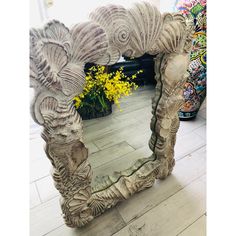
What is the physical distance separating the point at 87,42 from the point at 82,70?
0.22ft

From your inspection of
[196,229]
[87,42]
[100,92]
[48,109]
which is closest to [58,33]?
[87,42]

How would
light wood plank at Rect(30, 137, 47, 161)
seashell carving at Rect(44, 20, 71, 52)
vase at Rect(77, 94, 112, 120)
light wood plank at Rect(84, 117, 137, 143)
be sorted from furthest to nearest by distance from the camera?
1. vase at Rect(77, 94, 112, 120)
2. light wood plank at Rect(84, 117, 137, 143)
3. light wood plank at Rect(30, 137, 47, 161)
4. seashell carving at Rect(44, 20, 71, 52)

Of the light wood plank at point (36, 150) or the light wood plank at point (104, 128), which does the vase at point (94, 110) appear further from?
the light wood plank at point (36, 150)

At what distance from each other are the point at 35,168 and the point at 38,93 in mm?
645

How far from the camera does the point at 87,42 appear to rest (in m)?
0.46

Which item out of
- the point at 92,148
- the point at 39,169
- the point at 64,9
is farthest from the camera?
the point at 64,9

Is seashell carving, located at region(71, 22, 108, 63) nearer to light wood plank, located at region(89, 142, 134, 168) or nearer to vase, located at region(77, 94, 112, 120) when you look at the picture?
light wood plank, located at region(89, 142, 134, 168)

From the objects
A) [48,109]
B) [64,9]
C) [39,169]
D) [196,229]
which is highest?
[64,9]

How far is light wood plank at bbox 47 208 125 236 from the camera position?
69cm

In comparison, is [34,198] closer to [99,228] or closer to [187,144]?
[99,228]

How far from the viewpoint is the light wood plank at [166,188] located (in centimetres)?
77

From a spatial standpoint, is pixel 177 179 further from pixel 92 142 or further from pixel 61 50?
pixel 61 50

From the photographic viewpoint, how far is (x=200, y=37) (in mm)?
1061

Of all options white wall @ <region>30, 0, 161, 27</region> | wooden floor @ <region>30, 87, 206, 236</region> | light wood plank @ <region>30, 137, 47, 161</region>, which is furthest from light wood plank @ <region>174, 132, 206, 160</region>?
white wall @ <region>30, 0, 161, 27</region>
